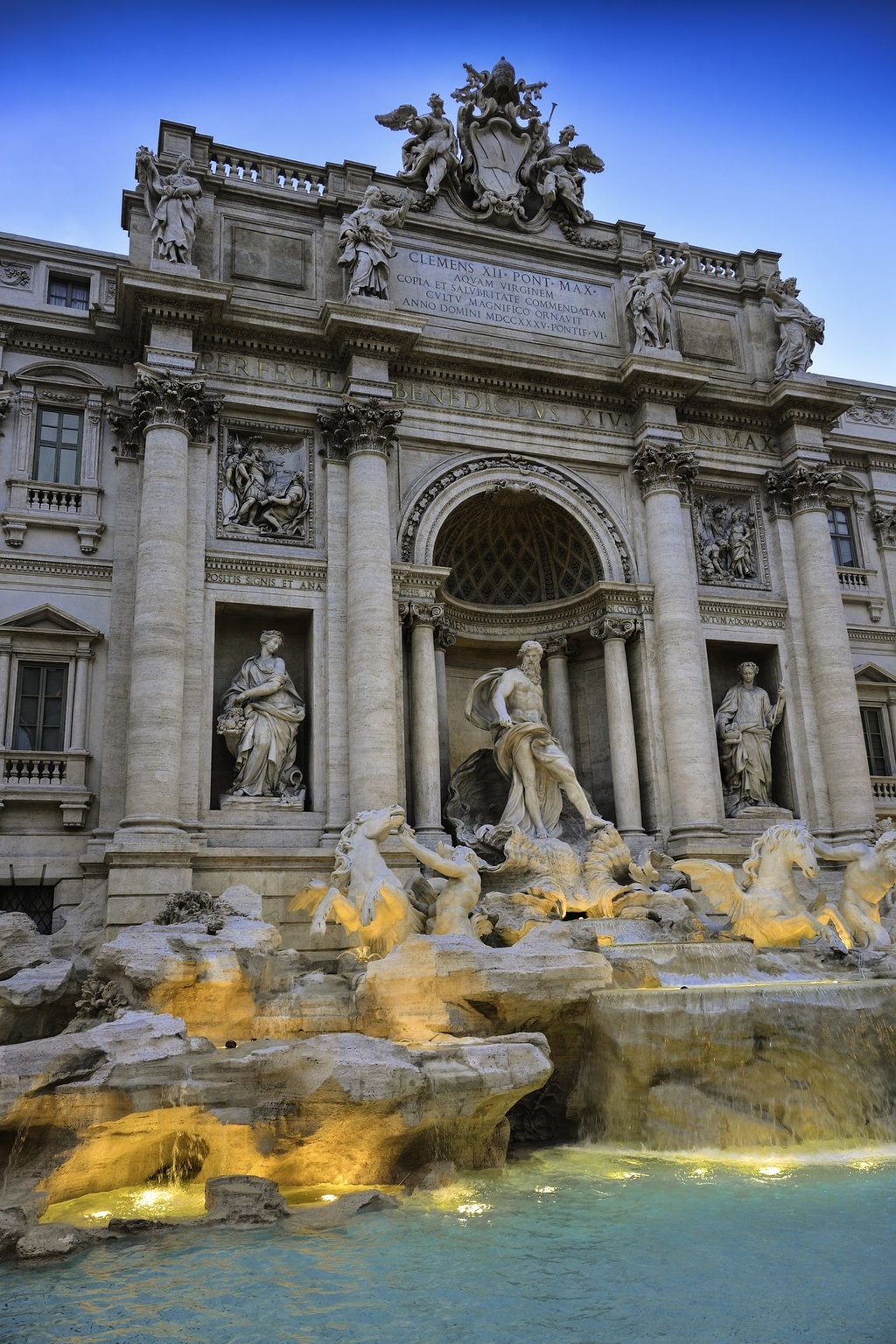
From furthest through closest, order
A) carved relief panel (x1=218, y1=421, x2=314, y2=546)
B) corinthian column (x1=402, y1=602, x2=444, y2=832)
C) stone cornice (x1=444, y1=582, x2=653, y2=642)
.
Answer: stone cornice (x1=444, y1=582, x2=653, y2=642)
carved relief panel (x1=218, y1=421, x2=314, y2=546)
corinthian column (x1=402, y1=602, x2=444, y2=832)

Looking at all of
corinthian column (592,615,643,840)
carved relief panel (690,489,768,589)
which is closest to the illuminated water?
corinthian column (592,615,643,840)

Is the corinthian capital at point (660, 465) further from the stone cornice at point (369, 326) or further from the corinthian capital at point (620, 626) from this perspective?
the stone cornice at point (369, 326)

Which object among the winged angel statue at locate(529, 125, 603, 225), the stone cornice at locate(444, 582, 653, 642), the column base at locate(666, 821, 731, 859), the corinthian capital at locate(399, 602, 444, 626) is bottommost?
the column base at locate(666, 821, 731, 859)

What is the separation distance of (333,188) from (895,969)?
16430 millimetres

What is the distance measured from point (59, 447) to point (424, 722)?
7.62 metres

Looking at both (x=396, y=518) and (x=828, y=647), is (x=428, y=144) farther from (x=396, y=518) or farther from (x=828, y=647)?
(x=828, y=647)

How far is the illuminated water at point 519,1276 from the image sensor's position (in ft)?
20.4

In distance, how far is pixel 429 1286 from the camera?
22.5ft

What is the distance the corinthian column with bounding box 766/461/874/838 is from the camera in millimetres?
19812

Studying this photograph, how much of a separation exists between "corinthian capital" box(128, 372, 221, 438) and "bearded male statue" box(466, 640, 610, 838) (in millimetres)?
6708

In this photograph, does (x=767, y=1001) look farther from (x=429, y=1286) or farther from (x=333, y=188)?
(x=333, y=188)

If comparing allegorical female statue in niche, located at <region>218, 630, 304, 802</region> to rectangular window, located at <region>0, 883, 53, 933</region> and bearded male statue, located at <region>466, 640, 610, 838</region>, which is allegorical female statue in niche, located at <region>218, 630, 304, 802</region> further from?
bearded male statue, located at <region>466, 640, 610, 838</region>

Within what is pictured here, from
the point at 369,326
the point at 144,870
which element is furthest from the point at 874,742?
the point at 144,870

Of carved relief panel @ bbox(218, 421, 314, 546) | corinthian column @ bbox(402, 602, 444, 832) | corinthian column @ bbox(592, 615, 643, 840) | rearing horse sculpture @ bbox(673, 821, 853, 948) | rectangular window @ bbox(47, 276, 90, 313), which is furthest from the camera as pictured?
rectangular window @ bbox(47, 276, 90, 313)
